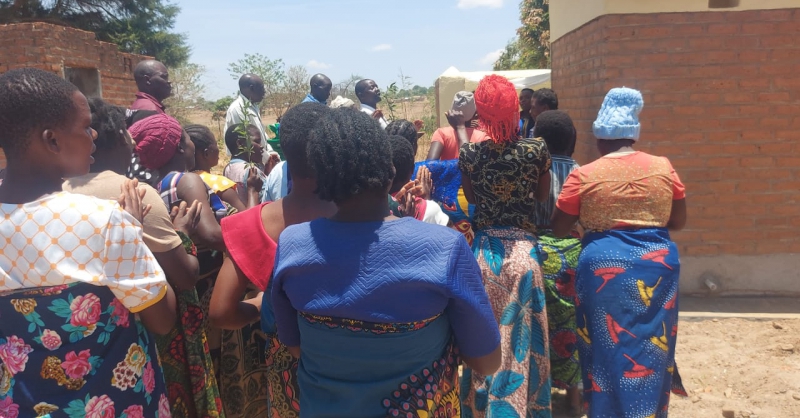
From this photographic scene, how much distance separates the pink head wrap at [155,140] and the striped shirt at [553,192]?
6.91 ft

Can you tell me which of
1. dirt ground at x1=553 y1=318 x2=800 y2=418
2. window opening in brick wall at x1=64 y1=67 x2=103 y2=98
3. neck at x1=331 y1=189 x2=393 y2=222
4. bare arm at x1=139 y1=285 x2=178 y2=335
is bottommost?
dirt ground at x1=553 y1=318 x2=800 y2=418

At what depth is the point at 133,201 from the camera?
1.88 meters

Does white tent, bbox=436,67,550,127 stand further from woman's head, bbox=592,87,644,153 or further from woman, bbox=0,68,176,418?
woman, bbox=0,68,176,418

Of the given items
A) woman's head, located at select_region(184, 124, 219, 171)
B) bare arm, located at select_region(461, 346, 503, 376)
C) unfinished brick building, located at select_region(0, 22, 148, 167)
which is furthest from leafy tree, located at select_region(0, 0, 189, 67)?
bare arm, located at select_region(461, 346, 503, 376)

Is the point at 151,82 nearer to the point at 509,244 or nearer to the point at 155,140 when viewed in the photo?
the point at 155,140

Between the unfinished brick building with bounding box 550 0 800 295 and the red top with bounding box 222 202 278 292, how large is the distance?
3868 millimetres

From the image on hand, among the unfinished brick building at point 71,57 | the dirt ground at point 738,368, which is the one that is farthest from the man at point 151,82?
the unfinished brick building at point 71,57

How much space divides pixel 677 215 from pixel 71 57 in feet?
28.7

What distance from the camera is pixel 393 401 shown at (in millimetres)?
1644

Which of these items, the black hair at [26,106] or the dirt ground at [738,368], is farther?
the dirt ground at [738,368]

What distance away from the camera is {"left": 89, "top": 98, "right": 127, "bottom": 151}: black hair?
2.35 meters

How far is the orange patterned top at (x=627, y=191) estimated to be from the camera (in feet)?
9.50

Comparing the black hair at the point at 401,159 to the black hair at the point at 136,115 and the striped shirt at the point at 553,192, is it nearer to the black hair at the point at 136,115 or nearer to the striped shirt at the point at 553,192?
the striped shirt at the point at 553,192

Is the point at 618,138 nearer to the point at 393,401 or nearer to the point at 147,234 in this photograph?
the point at 393,401
